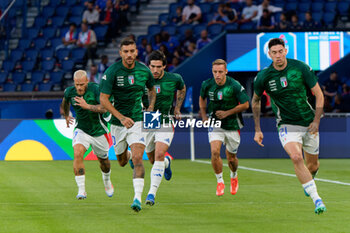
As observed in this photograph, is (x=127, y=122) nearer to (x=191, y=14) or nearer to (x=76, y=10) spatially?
(x=191, y=14)

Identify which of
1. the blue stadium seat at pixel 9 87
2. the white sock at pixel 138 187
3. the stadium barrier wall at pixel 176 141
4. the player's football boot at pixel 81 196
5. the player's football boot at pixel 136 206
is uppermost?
the white sock at pixel 138 187

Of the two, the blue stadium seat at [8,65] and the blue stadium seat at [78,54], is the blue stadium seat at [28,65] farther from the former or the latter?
the blue stadium seat at [78,54]

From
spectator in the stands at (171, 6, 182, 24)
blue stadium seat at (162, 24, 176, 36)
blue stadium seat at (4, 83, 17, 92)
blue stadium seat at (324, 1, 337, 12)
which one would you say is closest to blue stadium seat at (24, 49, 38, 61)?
blue stadium seat at (4, 83, 17, 92)

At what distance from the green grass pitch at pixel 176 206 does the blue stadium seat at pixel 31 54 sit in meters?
13.3

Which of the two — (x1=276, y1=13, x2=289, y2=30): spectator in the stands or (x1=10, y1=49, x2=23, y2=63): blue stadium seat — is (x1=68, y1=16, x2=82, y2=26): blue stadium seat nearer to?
(x1=10, y1=49, x2=23, y2=63): blue stadium seat

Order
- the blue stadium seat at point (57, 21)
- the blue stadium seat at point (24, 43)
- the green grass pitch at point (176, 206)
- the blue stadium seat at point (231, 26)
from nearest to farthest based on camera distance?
the green grass pitch at point (176, 206)
the blue stadium seat at point (231, 26)
the blue stadium seat at point (24, 43)
the blue stadium seat at point (57, 21)

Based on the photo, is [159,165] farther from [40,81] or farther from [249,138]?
[40,81]

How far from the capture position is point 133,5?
1278 inches

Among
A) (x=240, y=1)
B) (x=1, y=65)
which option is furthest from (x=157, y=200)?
(x=1, y=65)

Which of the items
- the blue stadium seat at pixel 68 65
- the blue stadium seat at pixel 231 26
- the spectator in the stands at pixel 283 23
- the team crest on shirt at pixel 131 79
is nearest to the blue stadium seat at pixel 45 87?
the blue stadium seat at pixel 68 65

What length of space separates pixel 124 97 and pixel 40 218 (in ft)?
7.06

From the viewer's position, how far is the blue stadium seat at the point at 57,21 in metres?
31.9

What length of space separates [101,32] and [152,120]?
733 inches

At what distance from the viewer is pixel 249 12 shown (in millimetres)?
27516
